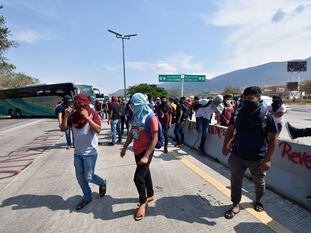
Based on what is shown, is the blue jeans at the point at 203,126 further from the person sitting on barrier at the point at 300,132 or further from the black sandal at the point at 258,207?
the black sandal at the point at 258,207

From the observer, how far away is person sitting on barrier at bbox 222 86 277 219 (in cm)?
327

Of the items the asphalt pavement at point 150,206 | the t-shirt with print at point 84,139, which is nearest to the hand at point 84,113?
the t-shirt with print at point 84,139

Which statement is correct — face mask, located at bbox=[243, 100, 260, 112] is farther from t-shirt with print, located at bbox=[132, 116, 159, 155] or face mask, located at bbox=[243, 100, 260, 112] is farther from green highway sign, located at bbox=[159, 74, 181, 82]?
green highway sign, located at bbox=[159, 74, 181, 82]

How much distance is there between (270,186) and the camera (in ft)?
14.6

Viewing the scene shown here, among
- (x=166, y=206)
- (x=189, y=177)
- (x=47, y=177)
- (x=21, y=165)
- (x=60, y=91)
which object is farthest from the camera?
(x=60, y=91)

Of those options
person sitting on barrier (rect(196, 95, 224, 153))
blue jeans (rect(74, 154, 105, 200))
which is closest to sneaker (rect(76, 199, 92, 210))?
blue jeans (rect(74, 154, 105, 200))

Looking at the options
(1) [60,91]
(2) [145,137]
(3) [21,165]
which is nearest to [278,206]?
(2) [145,137]

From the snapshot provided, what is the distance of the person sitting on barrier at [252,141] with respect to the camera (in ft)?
10.7

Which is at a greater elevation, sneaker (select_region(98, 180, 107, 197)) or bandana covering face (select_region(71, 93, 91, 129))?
bandana covering face (select_region(71, 93, 91, 129))

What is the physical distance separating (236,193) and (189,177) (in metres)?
1.72

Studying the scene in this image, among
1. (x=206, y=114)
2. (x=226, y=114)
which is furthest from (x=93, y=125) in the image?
(x=226, y=114)

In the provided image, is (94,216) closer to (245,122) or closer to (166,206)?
(166,206)

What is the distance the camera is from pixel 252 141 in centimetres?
337

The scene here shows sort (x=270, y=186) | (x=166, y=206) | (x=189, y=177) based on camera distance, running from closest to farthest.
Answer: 1. (x=166, y=206)
2. (x=270, y=186)
3. (x=189, y=177)
